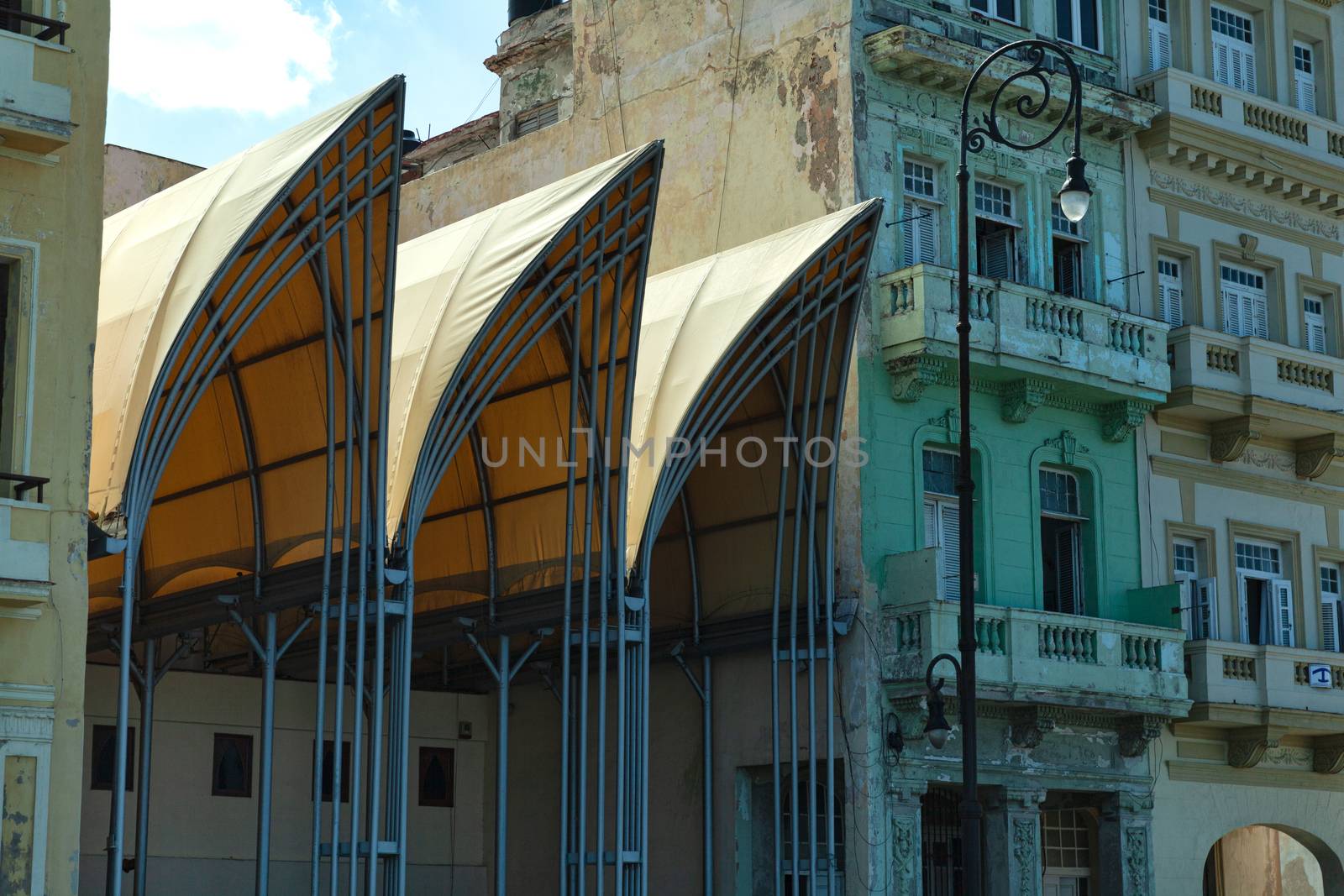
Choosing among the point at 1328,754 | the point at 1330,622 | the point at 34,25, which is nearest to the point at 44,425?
the point at 34,25

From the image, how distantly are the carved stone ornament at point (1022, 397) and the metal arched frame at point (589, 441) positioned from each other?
6.73m

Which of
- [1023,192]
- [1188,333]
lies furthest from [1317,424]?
[1023,192]

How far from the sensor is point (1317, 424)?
32.9 meters

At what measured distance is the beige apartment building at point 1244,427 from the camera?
31391mm

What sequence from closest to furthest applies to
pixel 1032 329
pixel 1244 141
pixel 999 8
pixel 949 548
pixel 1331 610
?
1. pixel 1032 329
2. pixel 949 548
3. pixel 999 8
4. pixel 1244 141
5. pixel 1331 610

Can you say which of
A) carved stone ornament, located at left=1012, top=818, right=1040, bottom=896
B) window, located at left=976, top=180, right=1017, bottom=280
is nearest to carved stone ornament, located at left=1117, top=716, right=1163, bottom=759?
carved stone ornament, located at left=1012, top=818, right=1040, bottom=896

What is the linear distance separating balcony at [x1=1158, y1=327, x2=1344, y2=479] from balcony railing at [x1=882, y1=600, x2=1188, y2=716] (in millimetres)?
4196

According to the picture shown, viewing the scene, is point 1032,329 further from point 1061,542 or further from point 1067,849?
point 1067,849

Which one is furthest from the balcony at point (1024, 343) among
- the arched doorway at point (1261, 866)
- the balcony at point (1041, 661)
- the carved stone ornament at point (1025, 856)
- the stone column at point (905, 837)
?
the arched doorway at point (1261, 866)

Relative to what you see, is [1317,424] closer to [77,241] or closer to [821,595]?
[821,595]

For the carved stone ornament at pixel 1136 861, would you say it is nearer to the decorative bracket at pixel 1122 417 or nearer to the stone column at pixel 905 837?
the stone column at pixel 905 837

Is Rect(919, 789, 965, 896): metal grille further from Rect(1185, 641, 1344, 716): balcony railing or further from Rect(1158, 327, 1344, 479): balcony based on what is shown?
Rect(1158, 327, 1344, 479): balcony

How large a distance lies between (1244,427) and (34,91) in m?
21.3

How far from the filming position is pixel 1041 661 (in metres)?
28.3
